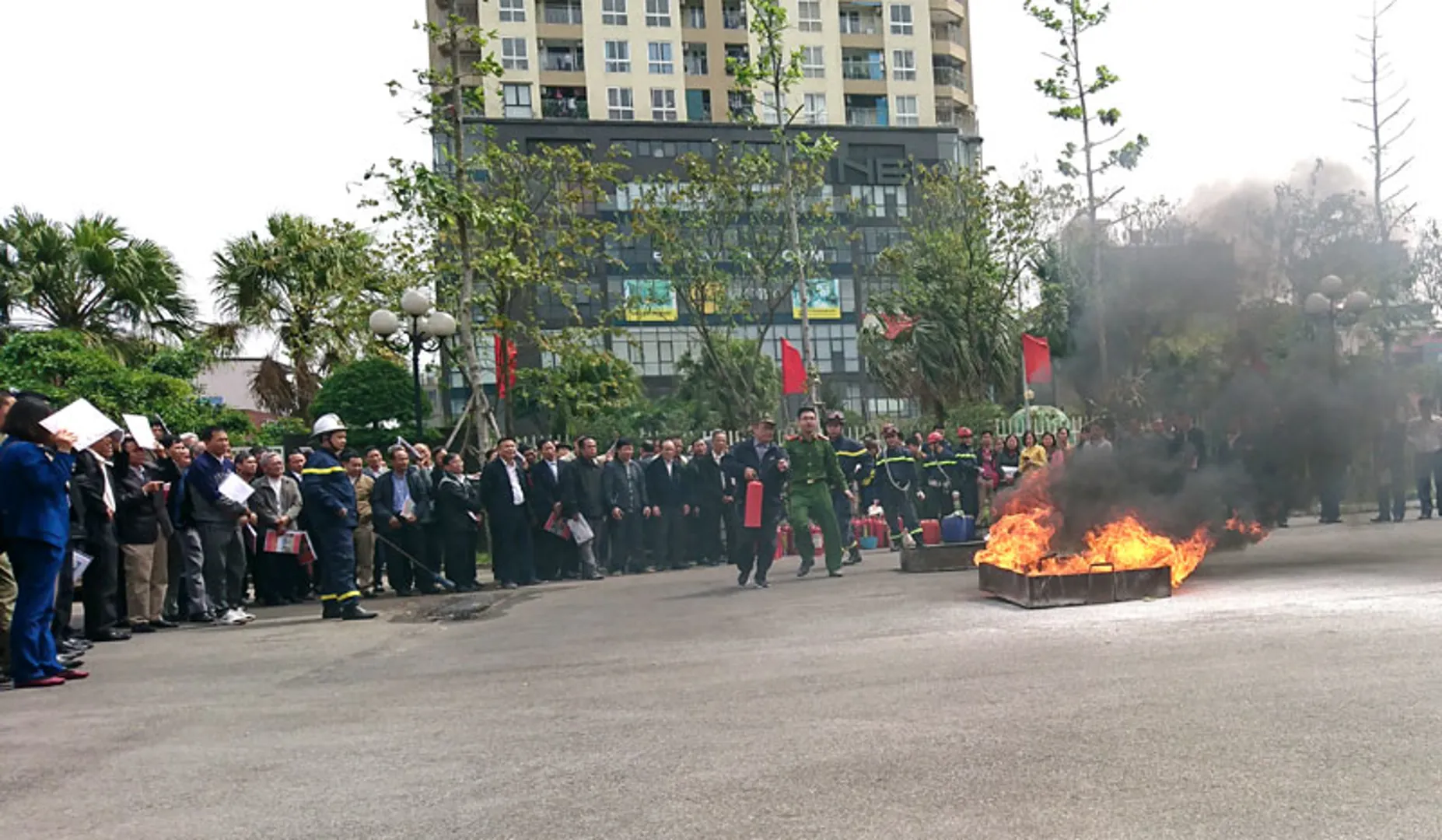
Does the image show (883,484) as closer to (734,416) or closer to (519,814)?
(519,814)

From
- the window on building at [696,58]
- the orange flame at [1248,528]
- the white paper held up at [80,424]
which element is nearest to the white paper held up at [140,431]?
the white paper held up at [80,424]

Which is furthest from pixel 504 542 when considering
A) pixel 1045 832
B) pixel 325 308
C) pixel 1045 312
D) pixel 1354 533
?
pixel 1045 312

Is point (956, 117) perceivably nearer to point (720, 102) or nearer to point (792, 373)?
point (720, 102)

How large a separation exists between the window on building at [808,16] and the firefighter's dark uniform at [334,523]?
54.4m

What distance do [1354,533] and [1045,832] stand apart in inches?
561

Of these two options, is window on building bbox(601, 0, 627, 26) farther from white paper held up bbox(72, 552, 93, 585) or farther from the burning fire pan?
white paper held up bbox(72, 552, 93, 585)

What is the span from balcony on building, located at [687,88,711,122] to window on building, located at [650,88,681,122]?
0.81 metres

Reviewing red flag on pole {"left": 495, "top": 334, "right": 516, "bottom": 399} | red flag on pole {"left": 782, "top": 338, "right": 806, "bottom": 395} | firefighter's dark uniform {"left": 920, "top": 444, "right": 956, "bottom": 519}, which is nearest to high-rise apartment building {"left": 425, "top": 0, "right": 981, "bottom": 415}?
red flag on pole {"left": 782, "top": 338, "right": 806, "bottom": 395}

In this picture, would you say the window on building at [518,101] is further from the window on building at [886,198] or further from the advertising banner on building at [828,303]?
the window on building at [886,198]

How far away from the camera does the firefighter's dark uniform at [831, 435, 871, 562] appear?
18.0m

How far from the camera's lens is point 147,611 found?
1191 cm

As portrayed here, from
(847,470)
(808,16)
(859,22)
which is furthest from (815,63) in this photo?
(847,470)

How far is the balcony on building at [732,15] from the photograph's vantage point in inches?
2456

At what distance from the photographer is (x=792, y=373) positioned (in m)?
30.6
